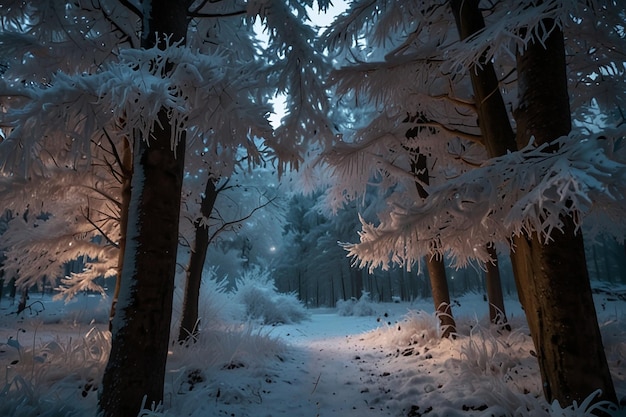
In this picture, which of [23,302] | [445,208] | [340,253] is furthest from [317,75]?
[340,253]

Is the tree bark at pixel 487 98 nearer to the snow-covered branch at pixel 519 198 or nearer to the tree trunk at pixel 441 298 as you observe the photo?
the snow-covered branch at pixel 519 198

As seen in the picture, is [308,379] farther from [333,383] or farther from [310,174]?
[310,174]

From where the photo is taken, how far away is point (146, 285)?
9.30 ft

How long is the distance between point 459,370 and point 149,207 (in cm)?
426

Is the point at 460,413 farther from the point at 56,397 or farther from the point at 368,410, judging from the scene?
the point at 56,397

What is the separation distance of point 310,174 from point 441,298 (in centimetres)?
379

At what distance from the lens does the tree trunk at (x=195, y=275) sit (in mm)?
5864

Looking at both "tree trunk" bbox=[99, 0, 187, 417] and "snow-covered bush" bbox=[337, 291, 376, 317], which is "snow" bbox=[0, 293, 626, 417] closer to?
"tree trunk" bbox=[99, 0, 187, 417]

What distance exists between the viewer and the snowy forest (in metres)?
2.34

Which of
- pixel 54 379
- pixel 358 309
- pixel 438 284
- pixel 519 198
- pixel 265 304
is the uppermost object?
pixel 519 198

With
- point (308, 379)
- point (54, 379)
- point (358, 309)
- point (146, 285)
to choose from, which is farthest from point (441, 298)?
point (358, 309)

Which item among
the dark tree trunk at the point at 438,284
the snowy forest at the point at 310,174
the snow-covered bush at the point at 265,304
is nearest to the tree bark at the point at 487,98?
the snowy forest at the point at 310,174

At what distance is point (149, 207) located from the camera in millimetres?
2953

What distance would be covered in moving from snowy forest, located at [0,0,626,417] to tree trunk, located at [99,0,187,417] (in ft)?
0.06
